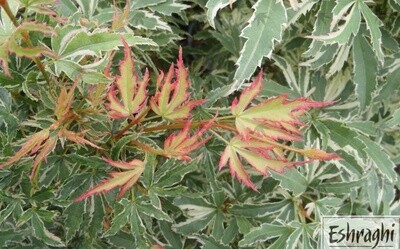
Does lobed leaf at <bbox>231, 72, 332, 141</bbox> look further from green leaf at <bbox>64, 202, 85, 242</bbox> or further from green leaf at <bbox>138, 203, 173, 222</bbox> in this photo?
green leaf at <bbox>64, 202, 85, 242</bbox>

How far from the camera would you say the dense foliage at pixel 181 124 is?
27.6 inches

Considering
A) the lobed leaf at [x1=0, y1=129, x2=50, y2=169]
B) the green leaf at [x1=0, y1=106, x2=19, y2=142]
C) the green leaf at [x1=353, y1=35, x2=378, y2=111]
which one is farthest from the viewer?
the green leaf at [x1=353, y1=35, x2=378, y2=111]

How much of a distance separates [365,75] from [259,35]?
29 centimetres

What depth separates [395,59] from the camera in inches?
44.5

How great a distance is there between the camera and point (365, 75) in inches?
40.5

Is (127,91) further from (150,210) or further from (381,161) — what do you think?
(381,161)

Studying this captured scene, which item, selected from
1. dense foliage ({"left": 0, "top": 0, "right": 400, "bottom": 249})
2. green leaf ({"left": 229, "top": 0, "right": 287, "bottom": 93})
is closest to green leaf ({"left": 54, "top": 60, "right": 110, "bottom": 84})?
dense foliage ({"left": 0, "top": 0, "right": 400, "bottom": 249})

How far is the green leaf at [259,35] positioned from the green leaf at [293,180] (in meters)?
0.21

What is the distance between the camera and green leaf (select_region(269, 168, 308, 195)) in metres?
0.98

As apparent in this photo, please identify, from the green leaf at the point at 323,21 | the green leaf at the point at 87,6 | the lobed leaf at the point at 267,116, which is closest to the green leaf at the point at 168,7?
the green leaf at the point at 87,6

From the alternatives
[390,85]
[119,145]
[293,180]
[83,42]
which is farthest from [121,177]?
[390,85]

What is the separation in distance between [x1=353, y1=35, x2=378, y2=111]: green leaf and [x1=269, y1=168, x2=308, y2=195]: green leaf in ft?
0.56

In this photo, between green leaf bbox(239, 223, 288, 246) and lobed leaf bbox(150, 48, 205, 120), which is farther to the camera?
green leaf bbox(239, 223, 288, 246)

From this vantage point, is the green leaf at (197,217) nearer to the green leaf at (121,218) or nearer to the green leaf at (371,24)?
the green leaf at (121,218)
